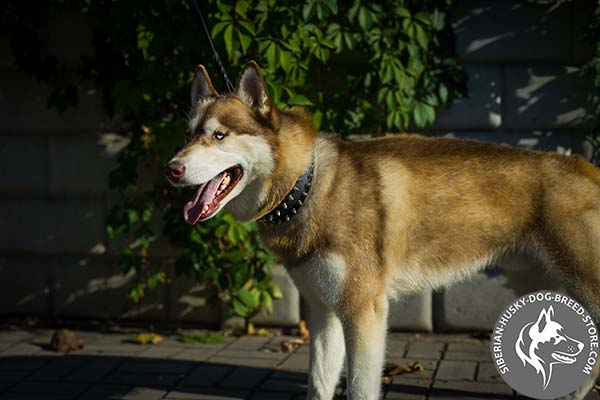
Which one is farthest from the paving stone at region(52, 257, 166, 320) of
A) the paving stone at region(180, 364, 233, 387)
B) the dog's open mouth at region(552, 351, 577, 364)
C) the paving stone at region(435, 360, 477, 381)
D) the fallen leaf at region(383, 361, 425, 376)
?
the dog's open mouth at region(552, 351, 577, 364)

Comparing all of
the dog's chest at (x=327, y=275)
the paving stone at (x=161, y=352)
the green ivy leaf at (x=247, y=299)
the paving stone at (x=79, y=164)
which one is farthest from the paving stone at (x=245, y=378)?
the paving stone at (x=79, y=164)

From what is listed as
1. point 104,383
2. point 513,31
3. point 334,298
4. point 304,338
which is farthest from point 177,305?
point 513,31

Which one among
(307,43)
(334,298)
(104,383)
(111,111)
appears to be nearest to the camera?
(334,298)

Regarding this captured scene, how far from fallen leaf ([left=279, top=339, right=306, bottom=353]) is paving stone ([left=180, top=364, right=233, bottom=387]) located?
611 mm

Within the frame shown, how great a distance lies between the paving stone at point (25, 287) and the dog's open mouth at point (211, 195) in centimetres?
345

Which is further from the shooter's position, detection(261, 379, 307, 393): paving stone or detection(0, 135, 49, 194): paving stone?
detection(0, 135, 49, 194): paving stone

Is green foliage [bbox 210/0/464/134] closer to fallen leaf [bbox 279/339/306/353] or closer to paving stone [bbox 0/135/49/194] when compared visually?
fallen leaf [bbox 279/339/306/353]

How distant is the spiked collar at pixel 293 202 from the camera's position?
4.18 metres

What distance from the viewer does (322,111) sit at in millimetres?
6043

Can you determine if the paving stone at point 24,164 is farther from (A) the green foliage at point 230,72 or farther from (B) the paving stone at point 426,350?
(B) the paving stone at point 426,350

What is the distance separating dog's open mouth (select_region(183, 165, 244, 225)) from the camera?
393cm

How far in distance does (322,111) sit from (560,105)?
1772 mm

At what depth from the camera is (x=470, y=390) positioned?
16.3 ft

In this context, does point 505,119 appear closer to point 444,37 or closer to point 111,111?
point 444,37
